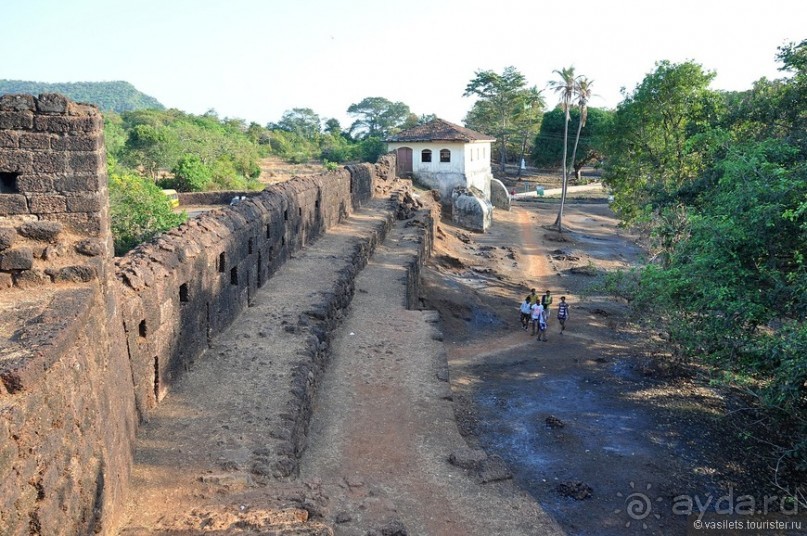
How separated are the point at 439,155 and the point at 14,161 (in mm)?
28519

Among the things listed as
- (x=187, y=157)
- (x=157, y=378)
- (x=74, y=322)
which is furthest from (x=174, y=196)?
(x=74, y=322)

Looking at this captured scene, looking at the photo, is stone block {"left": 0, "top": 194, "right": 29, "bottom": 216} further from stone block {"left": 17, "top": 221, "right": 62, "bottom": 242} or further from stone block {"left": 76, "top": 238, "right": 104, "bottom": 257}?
stone block {"left": 76, "top": 238, "right": 104, "bottom": 257}

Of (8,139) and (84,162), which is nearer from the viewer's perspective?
(8,139)

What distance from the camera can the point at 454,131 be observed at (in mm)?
33719

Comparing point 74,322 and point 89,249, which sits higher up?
point 89,249

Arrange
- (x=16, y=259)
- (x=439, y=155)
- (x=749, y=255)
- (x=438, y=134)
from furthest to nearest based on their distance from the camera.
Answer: (x=439, y=155)
(x=438, y=134)
(x=749, y=255)
(x=16, y=259)

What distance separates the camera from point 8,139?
6.07 metres

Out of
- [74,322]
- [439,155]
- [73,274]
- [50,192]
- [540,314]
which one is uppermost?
[439,155]

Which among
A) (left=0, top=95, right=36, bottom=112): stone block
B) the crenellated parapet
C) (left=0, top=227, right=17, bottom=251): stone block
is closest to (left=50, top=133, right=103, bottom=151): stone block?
the crenellated parapet

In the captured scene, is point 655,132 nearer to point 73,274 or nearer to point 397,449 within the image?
point 397,449

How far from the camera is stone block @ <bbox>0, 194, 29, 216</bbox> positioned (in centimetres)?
614

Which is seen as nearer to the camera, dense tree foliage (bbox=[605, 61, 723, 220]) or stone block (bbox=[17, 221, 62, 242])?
stone block (bbox=[17, 221, 62, 242])

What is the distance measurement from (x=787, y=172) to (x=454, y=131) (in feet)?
81.5

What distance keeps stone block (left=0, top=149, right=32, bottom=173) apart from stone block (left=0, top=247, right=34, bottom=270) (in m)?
0.76
